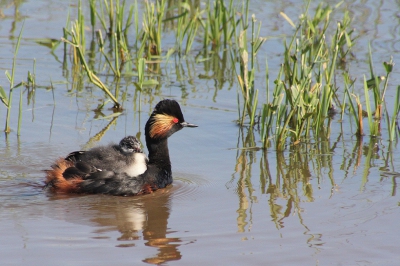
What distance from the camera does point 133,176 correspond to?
21.3ft

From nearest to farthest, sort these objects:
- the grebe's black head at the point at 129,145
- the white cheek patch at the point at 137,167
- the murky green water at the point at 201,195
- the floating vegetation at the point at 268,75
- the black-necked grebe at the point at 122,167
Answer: the murky green water at the point at 201,195, the black-necked grebe at the point at 122,167, the white cheek patch at the point at 137,167, the grebe's black head at the point at 129,145, the floating vegetation at the point at 268,75

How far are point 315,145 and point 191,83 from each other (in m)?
2.53

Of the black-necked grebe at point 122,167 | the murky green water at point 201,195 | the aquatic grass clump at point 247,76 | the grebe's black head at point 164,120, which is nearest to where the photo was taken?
the murky green water at point 201,195

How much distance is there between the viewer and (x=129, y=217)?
5758mm

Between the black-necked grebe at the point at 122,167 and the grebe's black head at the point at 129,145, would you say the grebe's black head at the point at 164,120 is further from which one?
the grebe's black head at the point at 129,145

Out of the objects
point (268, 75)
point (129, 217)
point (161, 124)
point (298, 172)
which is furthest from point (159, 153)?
point (268, 75)

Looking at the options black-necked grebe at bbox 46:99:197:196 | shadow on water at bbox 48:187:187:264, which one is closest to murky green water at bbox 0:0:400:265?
shadow on water at bbox 48:187:187:264

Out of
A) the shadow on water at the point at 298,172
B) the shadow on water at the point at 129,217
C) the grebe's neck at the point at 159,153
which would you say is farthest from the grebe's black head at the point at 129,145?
the shadow on water at the point at 298,172

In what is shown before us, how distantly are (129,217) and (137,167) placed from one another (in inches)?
36.6

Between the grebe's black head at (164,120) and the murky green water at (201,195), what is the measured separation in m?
0.43

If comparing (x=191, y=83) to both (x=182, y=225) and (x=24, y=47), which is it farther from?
(x=182, y=225)

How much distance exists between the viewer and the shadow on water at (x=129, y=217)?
5137 millimetres

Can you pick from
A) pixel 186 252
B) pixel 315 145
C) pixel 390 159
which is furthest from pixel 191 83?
pixel 186 252

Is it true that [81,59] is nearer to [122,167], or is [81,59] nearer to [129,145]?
[129,145]
